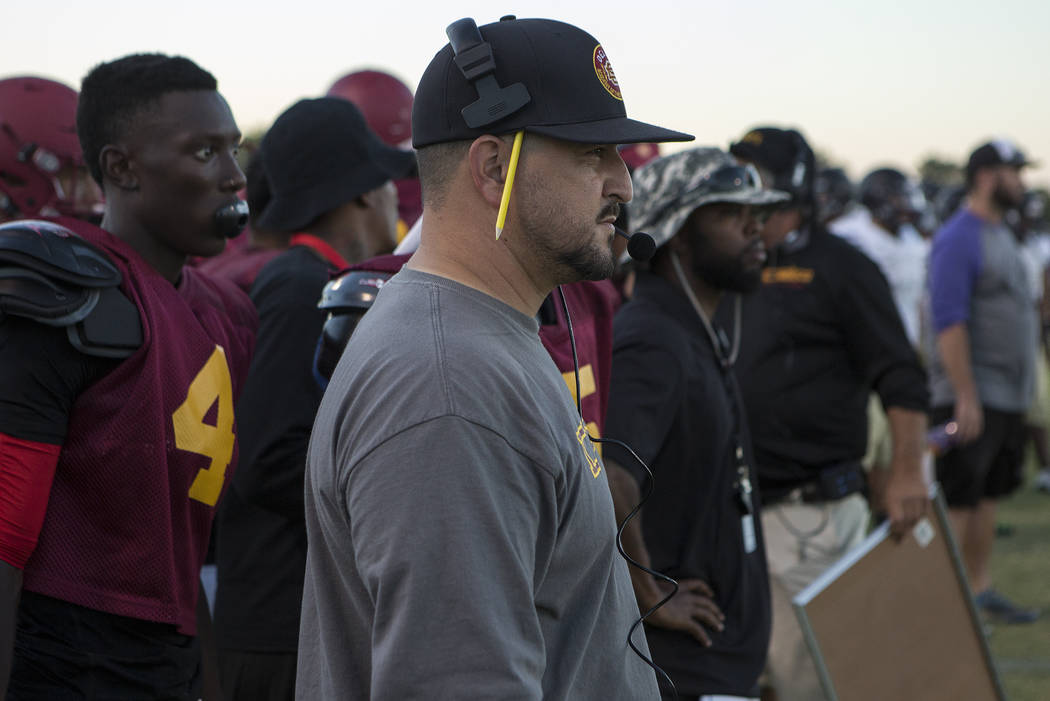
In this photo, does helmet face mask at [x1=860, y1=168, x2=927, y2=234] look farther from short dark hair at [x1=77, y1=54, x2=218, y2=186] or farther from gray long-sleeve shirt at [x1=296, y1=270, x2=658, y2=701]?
gray long-sleeve shirt at [x1=296, y1=270, x2=658, y2=701]

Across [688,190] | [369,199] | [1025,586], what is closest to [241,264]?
[369,199]

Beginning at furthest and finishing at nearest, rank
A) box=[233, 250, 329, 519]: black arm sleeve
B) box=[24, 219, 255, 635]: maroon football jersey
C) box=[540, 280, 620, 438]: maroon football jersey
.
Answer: box=[233, 250, 329, 519]: black arm sleeve < box=[540, 280, 620, 438]: maroon football jersey < box=[24, 219, 255, 635]: maroon football jersey

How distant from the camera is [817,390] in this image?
16.1ft

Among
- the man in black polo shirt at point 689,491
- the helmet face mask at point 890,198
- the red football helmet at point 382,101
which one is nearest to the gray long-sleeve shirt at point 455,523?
the man in black polo shirt at point 689,491

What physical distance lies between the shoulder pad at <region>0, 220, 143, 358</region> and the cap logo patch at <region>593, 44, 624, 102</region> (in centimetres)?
114

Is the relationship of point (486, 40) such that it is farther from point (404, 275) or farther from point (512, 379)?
point (512, 379)

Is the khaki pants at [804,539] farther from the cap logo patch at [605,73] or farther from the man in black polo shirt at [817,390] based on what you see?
the cap logo patch at [605,73]

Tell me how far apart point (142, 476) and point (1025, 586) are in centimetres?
673

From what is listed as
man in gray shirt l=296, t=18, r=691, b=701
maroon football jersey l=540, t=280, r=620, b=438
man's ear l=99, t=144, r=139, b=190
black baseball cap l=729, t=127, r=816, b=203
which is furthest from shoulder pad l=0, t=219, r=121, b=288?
black baseball cap l=729, t=127, r=816, b=203

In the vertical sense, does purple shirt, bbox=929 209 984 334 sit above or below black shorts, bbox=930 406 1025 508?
above

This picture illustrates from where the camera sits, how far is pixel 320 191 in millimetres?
3521

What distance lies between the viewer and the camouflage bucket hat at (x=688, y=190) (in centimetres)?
365

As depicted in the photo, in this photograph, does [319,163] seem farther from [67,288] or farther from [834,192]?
[834,192]

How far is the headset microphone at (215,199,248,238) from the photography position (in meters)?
2.73
